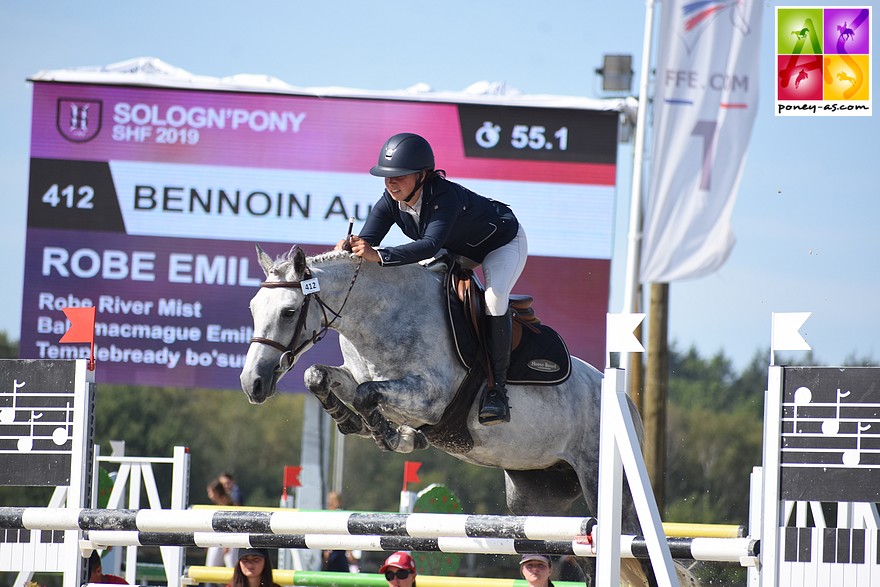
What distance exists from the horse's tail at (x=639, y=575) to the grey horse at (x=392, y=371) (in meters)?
0.15

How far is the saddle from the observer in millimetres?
4449

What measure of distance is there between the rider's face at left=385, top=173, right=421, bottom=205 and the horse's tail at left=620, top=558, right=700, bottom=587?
6.18 feet

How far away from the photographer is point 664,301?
1152 cm

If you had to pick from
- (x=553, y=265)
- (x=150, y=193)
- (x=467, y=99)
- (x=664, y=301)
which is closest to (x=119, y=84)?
(x=150, y=193)

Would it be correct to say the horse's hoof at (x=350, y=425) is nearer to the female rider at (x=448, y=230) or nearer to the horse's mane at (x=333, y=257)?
the female rider at (x=448, y=230)

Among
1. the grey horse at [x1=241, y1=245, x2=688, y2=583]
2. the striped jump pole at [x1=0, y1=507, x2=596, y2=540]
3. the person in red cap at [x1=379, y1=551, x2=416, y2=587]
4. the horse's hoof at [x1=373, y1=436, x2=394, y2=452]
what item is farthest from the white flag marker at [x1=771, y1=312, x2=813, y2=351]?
the person in red cap at [x1=379, y1=551, x2=416, y2=587]

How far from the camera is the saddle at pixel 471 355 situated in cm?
445

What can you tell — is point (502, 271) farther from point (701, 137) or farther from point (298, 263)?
point (701, 137)

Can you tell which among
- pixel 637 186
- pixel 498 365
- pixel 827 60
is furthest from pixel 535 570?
pixel 637 186

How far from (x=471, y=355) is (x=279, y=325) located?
87 centimetres

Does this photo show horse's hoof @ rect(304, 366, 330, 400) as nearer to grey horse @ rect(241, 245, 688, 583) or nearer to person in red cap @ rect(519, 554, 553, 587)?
grey horse @ rect(241, 245, 688, 583)

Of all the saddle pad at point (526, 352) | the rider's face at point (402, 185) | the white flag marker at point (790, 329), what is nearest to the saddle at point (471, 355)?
the saddle pad at point (526, 352)

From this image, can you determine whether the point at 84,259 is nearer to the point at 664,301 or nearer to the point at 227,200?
the point at 227,200

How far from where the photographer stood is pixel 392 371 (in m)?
4.32
